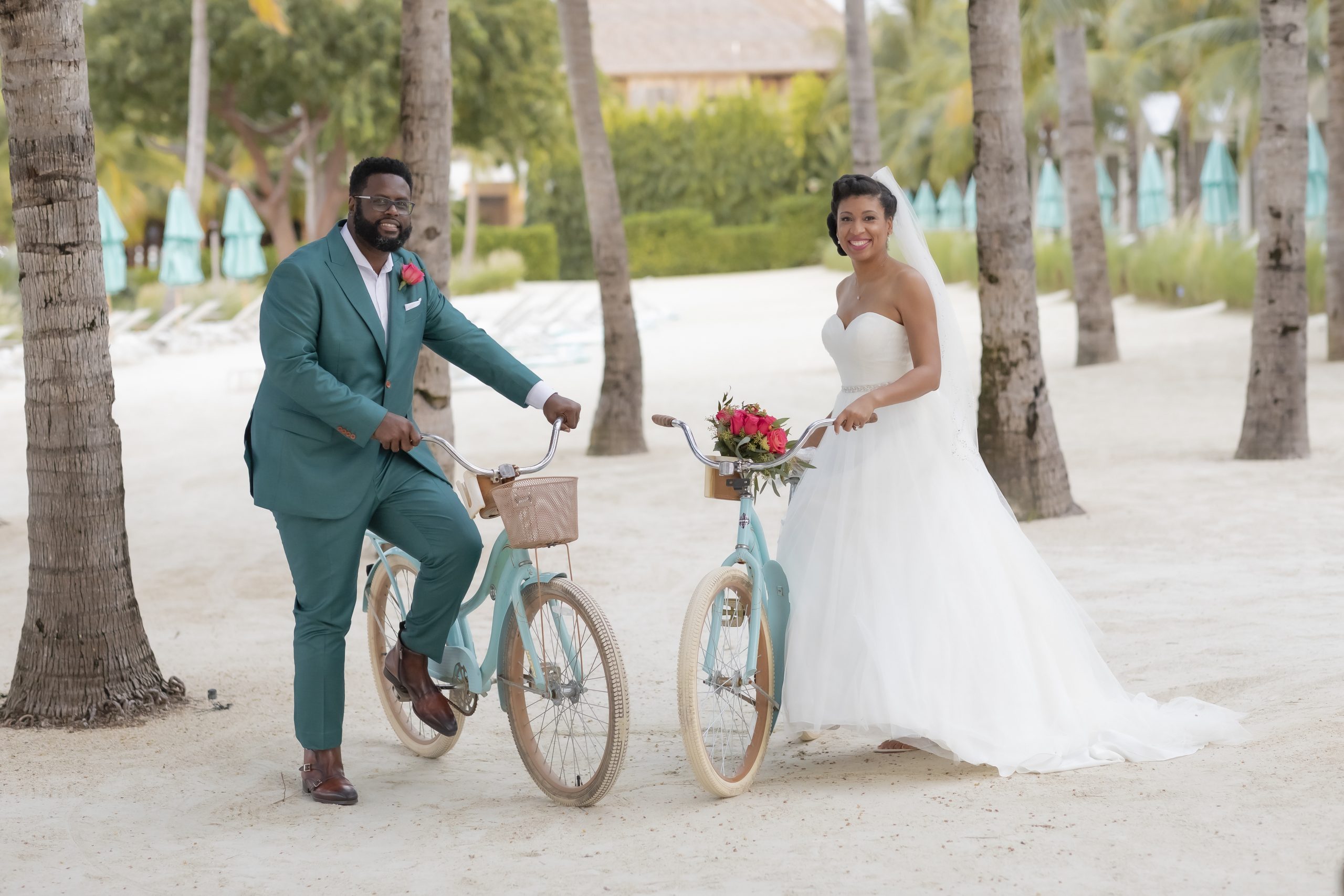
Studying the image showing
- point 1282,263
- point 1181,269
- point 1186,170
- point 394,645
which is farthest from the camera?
point 1186,170

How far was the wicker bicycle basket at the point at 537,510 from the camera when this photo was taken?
154 inches

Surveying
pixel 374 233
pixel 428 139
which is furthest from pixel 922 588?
pixel 428 139

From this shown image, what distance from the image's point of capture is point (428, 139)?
322 inches

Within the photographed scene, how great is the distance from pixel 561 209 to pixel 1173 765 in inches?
1934

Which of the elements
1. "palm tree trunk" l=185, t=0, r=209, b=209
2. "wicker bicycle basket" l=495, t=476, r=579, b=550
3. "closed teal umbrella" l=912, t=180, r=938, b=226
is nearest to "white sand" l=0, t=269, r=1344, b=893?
"wicker bicycle basket" l=495, t=476, r=579, b=550

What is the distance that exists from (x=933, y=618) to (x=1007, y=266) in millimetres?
4496

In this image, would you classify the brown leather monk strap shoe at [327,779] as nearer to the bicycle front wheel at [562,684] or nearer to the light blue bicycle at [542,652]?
the light blue bicycle at [542,652]

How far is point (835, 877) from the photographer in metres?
3.41

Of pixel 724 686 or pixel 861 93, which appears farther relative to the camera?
pixel 861 93

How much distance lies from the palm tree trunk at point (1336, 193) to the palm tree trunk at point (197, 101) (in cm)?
2127

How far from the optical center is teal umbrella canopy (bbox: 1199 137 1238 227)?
27.5 m

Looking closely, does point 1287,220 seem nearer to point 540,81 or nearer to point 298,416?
point 298,416

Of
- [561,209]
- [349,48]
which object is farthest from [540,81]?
A: [561,209]

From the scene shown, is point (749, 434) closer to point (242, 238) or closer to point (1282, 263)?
point (1282, 263)
